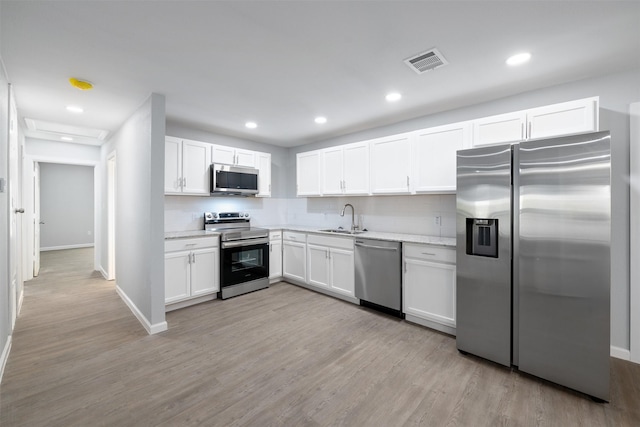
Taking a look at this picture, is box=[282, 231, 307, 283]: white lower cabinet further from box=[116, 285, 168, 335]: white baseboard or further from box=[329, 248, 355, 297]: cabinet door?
box=[116, 285, 168, 335]: white baseboard

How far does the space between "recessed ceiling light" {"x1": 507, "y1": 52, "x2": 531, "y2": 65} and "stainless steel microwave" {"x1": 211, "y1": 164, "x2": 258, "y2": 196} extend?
3571 mm

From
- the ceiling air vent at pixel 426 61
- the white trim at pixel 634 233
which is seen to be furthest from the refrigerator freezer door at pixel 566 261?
the ceiling air vent at pixel 426 61

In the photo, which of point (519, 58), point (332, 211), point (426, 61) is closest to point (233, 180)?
point (332, 211)

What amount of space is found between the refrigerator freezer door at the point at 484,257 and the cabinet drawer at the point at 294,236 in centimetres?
240

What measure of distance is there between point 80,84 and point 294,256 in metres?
3.31

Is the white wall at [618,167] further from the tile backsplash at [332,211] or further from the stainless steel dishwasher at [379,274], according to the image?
the stainless steel dishwasher at [379,274]

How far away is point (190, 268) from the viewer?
3602 millimetres

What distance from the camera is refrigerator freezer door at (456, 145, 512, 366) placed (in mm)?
2318

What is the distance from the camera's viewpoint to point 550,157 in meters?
2.11

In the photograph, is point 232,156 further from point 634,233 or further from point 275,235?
point 634,233

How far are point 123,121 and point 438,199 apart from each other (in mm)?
4376

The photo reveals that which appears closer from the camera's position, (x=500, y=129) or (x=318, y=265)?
(x=500, y=129)

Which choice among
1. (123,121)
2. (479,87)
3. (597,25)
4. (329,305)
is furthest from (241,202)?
(597,25)

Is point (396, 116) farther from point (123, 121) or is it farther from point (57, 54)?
point (123, 121)
